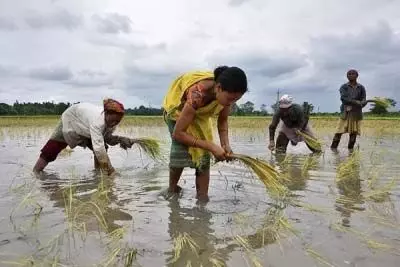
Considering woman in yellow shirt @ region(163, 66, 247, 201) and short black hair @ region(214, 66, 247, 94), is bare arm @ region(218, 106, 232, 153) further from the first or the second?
short black hair @ region(214, 66, 247, 94)

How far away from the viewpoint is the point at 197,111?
152 inches

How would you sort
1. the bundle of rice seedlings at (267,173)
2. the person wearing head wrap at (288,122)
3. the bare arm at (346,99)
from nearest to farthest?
the bundle of rice seedlings at (267,173) → the person wearing head wrap at (288,122) → the bare arm at (346,99)

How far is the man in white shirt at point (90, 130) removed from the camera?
17.1ft

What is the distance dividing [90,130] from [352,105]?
211 inches

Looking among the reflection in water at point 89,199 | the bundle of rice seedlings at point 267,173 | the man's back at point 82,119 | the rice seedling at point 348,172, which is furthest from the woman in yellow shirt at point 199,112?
the rice seedling at point 348,172

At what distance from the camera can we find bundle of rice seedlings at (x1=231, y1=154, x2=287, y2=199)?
146 inches

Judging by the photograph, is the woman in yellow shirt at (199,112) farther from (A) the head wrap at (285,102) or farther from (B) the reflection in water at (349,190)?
(A) the head wrap at (285,102)

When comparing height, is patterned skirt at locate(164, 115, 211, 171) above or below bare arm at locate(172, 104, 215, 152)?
below

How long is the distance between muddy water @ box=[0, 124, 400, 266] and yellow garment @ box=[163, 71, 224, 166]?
0.50 metres

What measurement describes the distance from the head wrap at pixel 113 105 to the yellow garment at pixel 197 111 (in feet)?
3.96

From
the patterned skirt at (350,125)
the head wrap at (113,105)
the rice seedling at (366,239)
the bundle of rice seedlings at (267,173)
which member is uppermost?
the head wrap at (113,105)

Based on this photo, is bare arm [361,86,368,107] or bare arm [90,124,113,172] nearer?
bare arm [90,124,113,172]

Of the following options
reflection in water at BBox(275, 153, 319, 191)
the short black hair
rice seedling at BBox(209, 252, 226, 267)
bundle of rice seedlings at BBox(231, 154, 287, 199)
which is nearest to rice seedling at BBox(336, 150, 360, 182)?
reflection in water at BBox(275, 153, 319, 191)

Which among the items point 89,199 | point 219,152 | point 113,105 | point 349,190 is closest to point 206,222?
point 219,152
